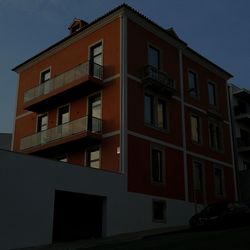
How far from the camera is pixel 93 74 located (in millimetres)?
28656

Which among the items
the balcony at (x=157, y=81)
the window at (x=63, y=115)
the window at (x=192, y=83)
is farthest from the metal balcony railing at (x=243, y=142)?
the window at (x=63, y=115)

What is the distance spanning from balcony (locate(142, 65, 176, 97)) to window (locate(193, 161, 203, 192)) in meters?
Answer: 4.99

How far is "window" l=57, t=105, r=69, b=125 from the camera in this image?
3119 centimetres

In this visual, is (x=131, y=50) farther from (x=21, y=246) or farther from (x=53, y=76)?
(x=21, y=246)

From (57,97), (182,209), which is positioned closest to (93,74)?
(57,97)

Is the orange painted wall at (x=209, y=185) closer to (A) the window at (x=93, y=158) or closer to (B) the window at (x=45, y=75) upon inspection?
(A) the window at (x=93, y=158)

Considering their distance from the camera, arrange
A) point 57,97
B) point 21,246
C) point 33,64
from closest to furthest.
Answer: point 21,246, point 57,97, point 33,64

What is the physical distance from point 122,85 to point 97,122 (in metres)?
2.60

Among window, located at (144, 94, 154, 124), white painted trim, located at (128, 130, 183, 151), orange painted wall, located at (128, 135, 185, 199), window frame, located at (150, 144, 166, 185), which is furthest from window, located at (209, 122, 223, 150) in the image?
window, located at (144, 94, 154, 124)

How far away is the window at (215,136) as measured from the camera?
112 ft

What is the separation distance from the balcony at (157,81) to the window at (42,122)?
26.3 feet

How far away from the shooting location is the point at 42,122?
108 ft

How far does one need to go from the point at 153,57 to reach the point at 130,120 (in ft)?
18.3

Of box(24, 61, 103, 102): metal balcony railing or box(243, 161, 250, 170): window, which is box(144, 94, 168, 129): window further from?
box(243, 161, 250, 170): window
